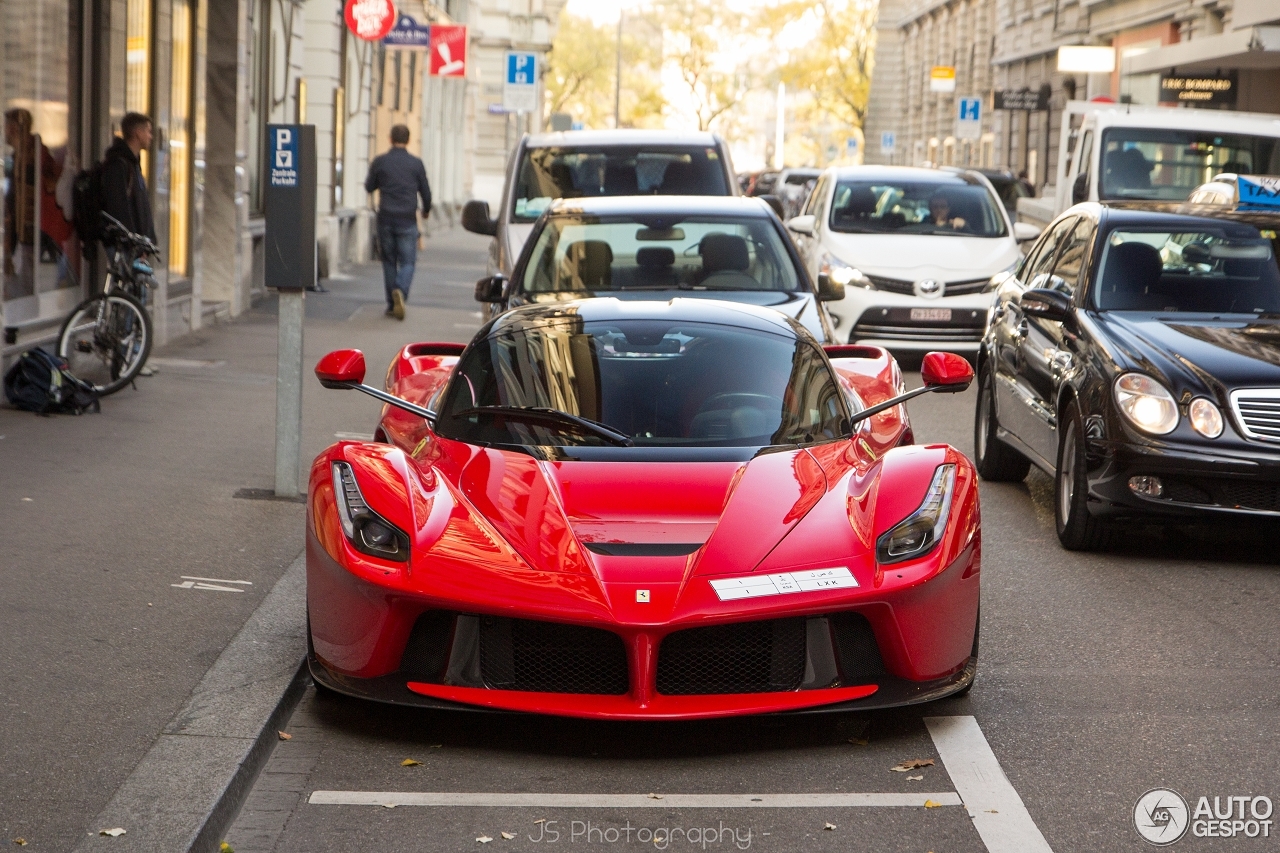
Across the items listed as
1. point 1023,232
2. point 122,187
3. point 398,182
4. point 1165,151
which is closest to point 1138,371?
point 122,187

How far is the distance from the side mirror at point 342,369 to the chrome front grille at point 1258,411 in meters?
3.69

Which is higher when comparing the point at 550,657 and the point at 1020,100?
the point at 1020,100

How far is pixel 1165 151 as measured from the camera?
62.7ft

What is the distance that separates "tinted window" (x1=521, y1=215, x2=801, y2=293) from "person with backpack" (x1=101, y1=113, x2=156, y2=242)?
355 cm

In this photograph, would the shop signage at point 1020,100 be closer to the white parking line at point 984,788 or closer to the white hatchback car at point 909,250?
the white hatchback car at point 909,250

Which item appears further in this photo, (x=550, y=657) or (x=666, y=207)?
(x=666, y=207)

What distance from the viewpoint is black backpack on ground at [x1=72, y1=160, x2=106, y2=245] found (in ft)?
42.0

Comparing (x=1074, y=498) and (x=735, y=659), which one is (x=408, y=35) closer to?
(x=1074, y=498)

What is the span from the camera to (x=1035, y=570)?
773 centimetres

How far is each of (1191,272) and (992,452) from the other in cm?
155

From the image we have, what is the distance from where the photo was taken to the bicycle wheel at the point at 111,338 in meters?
11.8

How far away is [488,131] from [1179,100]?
36674 mm

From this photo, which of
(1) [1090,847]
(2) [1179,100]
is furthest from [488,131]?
(1) [1090,847]

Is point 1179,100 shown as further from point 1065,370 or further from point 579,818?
point 579,818
